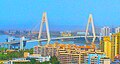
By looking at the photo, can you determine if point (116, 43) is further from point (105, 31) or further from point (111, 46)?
point (105, 31)

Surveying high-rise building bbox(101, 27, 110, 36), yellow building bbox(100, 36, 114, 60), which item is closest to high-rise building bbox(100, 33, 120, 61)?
yellow building bbox(100, 36, 114, 60)

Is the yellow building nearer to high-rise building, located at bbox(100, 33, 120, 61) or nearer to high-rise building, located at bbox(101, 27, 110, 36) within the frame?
high-rise building, located at bbox(100, 33, 120, 61)

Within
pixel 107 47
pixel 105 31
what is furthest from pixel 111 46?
pixel 105 31

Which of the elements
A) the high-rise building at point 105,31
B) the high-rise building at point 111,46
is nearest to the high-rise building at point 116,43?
the high-rise building at point 111,46

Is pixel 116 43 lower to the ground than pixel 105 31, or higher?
lower

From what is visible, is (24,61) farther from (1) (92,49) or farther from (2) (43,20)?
(2) (43,20)

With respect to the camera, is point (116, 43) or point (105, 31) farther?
point (105, 31)

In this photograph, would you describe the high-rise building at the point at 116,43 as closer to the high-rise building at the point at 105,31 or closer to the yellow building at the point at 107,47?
the yellow building at the point at 107,47

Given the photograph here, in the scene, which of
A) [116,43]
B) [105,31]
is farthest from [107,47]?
[105,31]

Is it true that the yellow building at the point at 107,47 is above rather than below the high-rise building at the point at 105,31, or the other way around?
below

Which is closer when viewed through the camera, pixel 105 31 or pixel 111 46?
pixel 111 46

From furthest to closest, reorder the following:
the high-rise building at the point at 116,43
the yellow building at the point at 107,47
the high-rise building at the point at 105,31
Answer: the high-rise building at the point at 105,31
the high-rise building at the point at 116,43
the yellow building at the point at 107,47

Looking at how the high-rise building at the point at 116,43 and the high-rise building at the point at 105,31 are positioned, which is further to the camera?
the high-rise building at the point at 105,31
